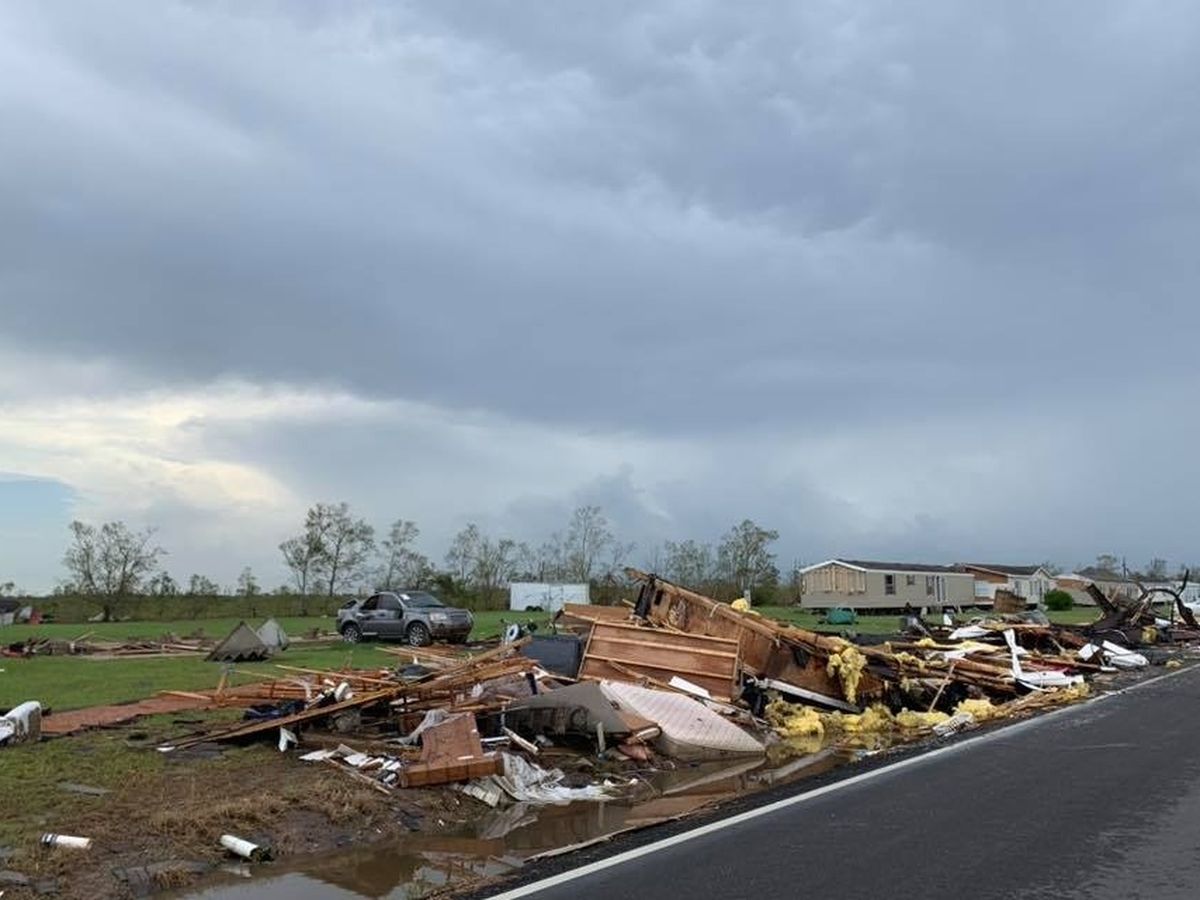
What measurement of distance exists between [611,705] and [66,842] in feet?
21.4

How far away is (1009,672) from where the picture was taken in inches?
819

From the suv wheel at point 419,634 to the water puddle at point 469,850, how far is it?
2080 cm

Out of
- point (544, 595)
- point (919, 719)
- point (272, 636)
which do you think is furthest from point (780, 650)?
point (544, 595)

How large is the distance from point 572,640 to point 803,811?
884 centimetres

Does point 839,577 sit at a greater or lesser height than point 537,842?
greater

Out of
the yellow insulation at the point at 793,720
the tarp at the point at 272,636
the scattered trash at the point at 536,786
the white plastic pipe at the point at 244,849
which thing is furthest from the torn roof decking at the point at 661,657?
the tarp at the point at 272,636

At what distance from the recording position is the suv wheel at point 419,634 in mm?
31045

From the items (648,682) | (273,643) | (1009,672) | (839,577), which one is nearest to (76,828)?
(648,682)

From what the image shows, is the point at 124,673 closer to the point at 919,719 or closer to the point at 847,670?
the point at 847,670

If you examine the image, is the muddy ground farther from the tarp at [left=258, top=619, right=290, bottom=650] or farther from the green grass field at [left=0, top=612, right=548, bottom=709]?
the tarp at [left=258, top=619, right=290, bottom=650]

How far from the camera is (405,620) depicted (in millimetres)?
31750

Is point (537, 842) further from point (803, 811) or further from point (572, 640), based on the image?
point (572, 640)

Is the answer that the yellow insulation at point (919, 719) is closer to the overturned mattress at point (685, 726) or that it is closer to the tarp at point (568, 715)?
the overturned mattress at point (685, 726)

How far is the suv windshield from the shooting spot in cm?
3212
